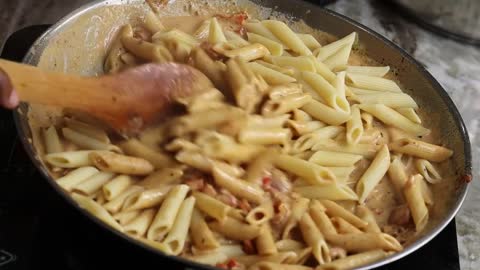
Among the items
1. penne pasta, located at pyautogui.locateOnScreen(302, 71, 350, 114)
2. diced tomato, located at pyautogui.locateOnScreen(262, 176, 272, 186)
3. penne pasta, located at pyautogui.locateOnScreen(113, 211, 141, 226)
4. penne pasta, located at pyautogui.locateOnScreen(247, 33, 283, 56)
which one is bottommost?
penne pasta, located at pyautogui.locateOnScreen(113, 211, 141, 226)

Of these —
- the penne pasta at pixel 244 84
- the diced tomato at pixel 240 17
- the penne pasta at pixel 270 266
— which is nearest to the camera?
the penne pasta at pixel 270 266

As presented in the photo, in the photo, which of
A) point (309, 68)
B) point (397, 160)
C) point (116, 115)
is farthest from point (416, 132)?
point (116, 115)

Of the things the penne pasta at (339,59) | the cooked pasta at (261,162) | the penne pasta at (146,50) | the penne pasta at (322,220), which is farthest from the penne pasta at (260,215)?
the penne pasta at (339,59)

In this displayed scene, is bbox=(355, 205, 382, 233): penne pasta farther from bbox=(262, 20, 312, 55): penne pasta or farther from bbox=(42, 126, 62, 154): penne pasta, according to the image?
bbox=(42, 126, 62, 154): penne pasta

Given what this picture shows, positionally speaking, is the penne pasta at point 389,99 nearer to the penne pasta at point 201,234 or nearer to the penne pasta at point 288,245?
the penne pasta at point 288,245

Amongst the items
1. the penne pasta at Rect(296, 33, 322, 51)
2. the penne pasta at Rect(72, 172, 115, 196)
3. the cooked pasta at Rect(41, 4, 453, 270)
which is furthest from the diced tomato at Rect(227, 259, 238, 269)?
the penne pasta at Rect(296, 33, 322, 51)

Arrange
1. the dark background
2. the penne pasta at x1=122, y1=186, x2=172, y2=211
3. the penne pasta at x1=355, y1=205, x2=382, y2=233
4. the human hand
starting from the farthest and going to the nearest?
the dark background, the penne pasta at x1=355, y1=205, x2=382, y2=233, the penne pasta at x1=122, y1=186, x2=172, y2=211, the human hand

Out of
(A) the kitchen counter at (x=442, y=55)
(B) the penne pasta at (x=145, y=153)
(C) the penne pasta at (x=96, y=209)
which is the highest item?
(B) the penne pasta at (x=145, y=153)

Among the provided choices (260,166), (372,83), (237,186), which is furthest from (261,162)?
(372,83)
